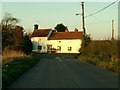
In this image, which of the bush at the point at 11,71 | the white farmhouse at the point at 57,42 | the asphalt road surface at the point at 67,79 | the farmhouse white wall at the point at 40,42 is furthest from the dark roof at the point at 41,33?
the asphalt road surface at the point at 67,79

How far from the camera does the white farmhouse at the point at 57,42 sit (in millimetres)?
96625

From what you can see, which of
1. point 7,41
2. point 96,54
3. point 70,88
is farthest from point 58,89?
point 7,41

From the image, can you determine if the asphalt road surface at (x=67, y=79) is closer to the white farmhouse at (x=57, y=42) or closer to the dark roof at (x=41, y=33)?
the white farmhouse at (x=57, y=42)

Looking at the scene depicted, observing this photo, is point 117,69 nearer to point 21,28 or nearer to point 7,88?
point 7,88

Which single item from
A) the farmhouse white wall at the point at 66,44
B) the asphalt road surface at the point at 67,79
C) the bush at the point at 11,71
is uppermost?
the farmhouse white wall at the point at 66,44

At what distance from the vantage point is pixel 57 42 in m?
98.7

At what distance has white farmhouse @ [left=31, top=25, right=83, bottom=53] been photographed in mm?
96625

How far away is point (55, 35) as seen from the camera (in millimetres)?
102750

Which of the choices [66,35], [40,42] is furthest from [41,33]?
[66,35]

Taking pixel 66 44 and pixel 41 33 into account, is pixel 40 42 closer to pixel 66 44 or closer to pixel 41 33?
pixel 41 33

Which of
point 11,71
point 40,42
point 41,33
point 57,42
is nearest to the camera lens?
point 11,71

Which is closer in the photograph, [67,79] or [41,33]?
[67,79]

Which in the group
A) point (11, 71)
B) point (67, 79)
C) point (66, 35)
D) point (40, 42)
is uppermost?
point (66, 35)

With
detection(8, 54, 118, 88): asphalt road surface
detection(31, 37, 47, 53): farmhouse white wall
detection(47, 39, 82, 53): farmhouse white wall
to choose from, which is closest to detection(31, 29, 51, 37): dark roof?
detection(31, 37, 47, 53): farmhouse white wall
